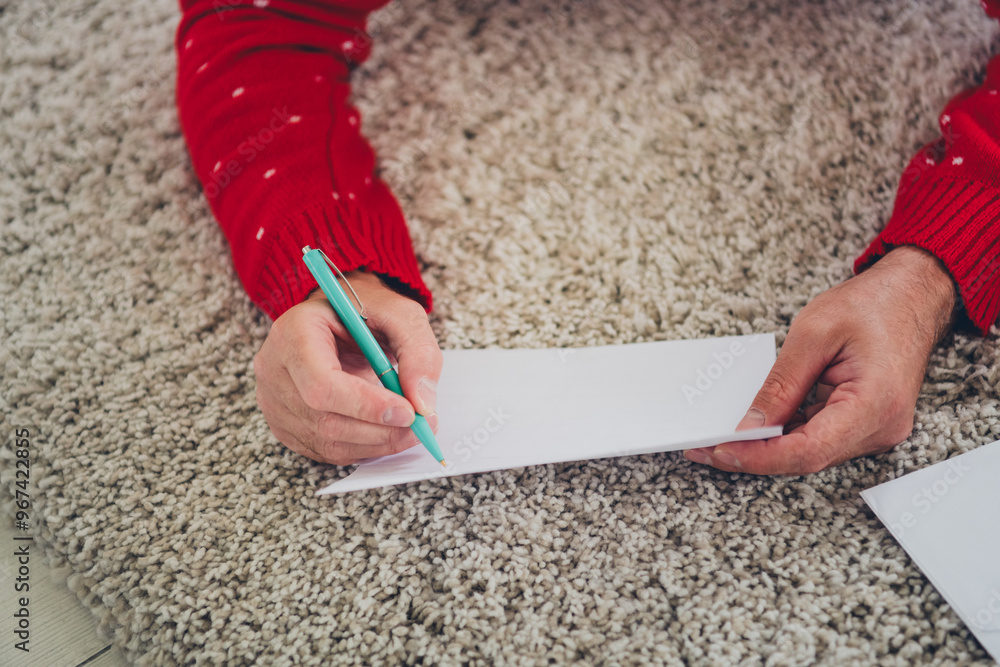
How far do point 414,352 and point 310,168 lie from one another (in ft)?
0.83

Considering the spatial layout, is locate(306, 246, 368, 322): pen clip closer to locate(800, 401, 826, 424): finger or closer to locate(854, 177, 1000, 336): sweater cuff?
locate(800, 401, 826, 424): finger

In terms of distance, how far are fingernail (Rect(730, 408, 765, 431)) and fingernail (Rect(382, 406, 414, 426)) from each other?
282mm

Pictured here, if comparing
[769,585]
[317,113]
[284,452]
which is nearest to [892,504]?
[769,585]

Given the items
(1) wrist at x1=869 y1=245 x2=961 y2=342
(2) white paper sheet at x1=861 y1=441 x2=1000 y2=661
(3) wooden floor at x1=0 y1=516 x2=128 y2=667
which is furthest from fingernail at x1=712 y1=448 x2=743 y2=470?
(3) wooden floor at x1=0 y1=516 x2=128 y2=667

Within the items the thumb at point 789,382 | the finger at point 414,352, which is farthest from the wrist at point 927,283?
the finger at point 414,352

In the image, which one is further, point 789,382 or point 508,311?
point 508,311

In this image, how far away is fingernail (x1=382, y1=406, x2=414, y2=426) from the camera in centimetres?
49

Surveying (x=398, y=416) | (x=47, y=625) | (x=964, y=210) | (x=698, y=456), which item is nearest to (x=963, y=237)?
(x=964, y=210)

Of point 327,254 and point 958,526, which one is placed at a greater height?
point 327,254

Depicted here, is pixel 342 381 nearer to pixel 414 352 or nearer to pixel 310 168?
pixel 414 352

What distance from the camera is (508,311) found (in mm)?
685

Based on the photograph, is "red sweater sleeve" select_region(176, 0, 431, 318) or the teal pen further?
"red sweater sleeve" select_region(176, 0, 431, 318)

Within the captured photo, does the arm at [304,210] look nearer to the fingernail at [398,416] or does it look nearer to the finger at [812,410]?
the fingernail at [398,416]

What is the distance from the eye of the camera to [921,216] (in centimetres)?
62
